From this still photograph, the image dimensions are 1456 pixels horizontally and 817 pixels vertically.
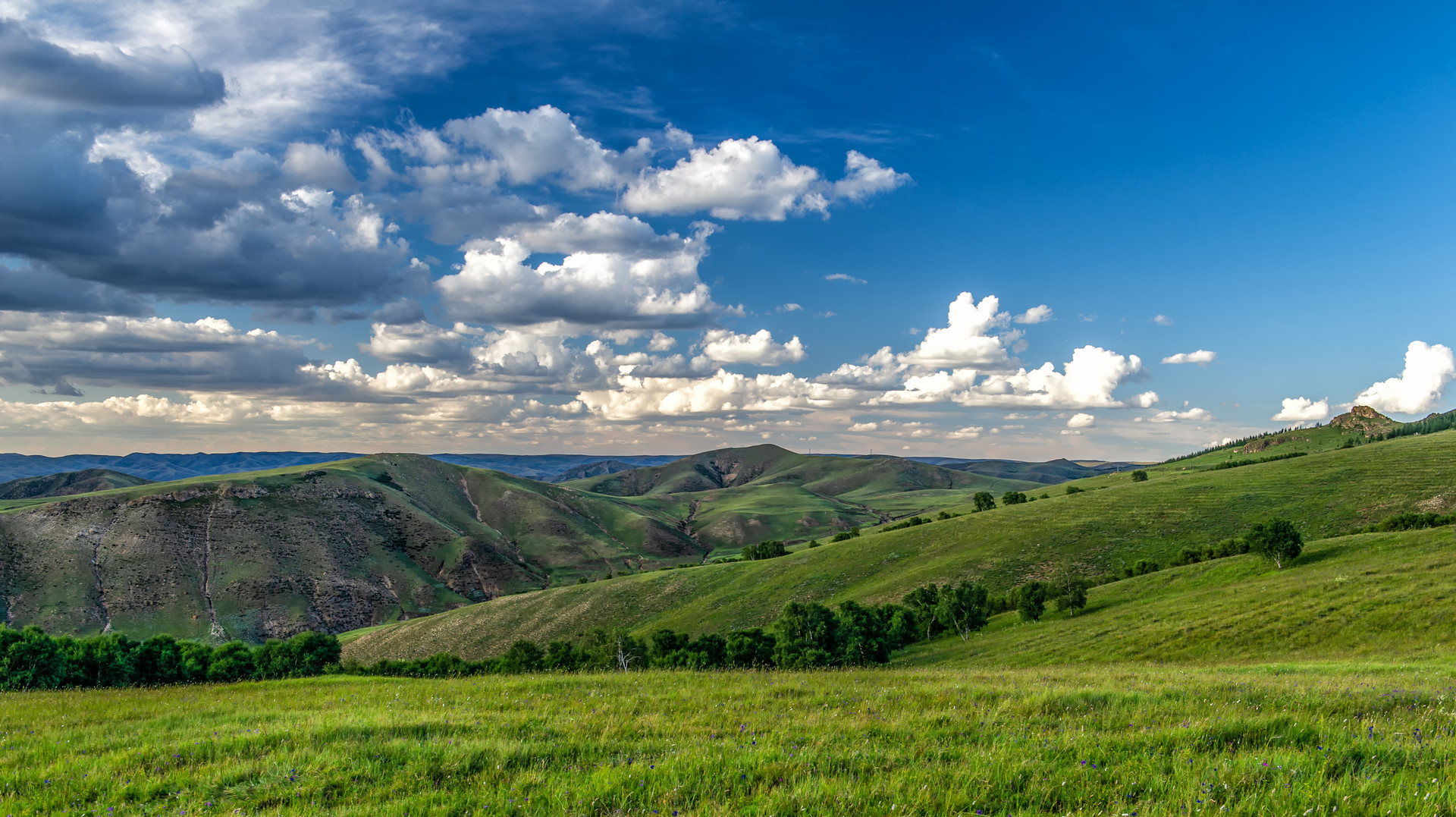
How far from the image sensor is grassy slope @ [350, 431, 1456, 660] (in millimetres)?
87000

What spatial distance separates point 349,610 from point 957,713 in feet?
612

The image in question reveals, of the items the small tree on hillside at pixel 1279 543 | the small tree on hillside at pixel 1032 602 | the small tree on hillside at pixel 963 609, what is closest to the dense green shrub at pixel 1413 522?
the small tree on hillside at pixel 1279 543

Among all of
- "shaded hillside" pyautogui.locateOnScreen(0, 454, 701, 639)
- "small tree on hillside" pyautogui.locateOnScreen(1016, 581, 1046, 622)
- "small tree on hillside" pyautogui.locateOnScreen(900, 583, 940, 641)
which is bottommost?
"shaded hillside" pyautogui.locateOnScreen(0, 454, 701, 639)

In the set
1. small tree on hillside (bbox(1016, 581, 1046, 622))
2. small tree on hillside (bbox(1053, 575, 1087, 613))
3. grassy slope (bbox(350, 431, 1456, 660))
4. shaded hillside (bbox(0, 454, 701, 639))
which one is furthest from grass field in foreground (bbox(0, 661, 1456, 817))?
shaded hillside (bbox(0, 454, 701, 639))

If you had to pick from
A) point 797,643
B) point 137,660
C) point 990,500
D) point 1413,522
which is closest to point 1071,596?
point 797,643

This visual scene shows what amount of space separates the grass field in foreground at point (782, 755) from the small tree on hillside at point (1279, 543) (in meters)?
56.0

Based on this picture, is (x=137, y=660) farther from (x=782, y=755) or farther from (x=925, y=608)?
(x=925, y=608)

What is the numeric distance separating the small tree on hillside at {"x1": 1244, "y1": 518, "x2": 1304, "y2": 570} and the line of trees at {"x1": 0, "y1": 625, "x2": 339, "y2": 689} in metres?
77.4

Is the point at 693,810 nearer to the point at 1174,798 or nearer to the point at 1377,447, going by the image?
the point at 1174,798

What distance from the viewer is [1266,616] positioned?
1583 inches

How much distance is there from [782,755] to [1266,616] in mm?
46318

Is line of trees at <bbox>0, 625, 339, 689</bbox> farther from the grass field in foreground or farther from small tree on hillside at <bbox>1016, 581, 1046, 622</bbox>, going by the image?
small tree on hillside at <bbox>1016, 581, 1046, 622</bbox>

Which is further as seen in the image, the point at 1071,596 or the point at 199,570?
the point at 199,570

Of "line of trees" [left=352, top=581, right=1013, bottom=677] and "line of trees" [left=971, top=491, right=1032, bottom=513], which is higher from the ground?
"line of trees" [left=971, top=491, right=1032, bottom=513]
